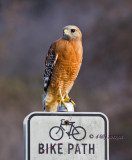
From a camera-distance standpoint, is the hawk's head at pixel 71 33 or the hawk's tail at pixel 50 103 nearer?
the hawk's head at pixel 71 33

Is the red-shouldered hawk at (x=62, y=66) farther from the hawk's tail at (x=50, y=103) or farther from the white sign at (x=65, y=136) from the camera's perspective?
the white sign at (x=65, y=136)

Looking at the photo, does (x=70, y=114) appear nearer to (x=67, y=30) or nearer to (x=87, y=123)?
(x=87, y=123)

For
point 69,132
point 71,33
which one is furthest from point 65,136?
point 71,33

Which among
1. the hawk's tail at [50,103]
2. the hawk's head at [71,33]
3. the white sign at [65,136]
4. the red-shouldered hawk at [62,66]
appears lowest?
the white sign at [65,136]

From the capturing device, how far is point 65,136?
44.6 inches

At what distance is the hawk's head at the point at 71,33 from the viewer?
1.61 meters

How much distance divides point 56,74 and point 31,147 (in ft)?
2.62

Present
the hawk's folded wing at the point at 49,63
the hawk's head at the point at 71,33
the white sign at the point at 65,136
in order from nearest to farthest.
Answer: the white sign at the point at 65,136 → the hawk's head at the point at 71,33 → the hawk's folded wing at the point at 49,63

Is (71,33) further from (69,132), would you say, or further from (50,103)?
(69,132)

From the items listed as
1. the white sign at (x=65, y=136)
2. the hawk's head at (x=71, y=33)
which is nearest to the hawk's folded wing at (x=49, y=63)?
the hawk's head at (x=71, y=33)

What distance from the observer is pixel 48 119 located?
113 centimetres

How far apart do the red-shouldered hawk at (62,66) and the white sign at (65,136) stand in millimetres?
486

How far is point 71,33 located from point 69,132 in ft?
2.23

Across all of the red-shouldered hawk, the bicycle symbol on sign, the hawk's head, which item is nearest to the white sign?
the bicycle symbol on sign
